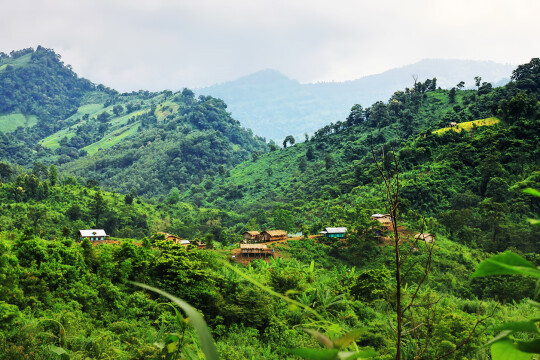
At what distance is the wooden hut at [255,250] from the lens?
72.9 ft

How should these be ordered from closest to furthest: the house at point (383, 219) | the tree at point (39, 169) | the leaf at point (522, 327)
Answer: the leaf at point (522, 327) → the house at point (383, 219) → the tree at point (39, 169)

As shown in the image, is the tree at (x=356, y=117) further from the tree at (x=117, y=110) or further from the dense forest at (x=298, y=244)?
the tree at (x=117, y=110)

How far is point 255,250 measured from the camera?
2231 cm

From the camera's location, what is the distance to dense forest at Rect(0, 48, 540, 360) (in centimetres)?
472

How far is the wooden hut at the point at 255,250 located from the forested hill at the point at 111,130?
3045 cm

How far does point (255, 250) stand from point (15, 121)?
102 metres

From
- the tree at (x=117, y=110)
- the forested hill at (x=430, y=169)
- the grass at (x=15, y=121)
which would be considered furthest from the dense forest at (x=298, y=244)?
the tree at (x=117, y=110)

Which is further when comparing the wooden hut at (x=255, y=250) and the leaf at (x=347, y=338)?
the wooden hut at (x=255, y=250)

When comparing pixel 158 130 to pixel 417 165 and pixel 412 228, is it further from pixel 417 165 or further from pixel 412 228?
pixel 412 228

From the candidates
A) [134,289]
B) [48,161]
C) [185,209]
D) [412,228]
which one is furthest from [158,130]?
[134,289]

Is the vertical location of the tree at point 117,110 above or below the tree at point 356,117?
above

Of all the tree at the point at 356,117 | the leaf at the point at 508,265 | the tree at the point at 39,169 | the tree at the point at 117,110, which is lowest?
the leaf at the point at 508,265

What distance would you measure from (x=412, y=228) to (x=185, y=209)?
26662 mm

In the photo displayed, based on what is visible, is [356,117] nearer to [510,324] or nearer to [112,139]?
[510,324]
